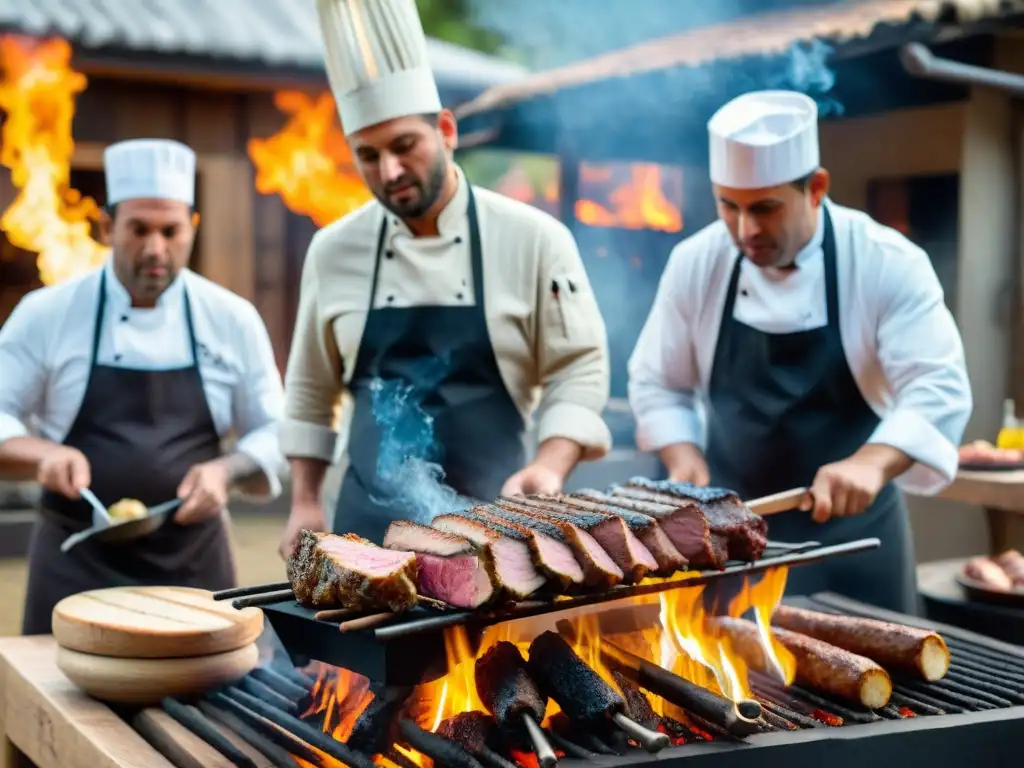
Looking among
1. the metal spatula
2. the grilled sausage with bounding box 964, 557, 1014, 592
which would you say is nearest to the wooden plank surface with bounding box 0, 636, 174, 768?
the metal spatula

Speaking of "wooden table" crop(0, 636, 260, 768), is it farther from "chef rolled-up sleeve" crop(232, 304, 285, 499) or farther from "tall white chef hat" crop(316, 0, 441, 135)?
"tall white chef hat" crop(316, 0, 441, 135)

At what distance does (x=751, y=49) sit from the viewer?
7.74 meters

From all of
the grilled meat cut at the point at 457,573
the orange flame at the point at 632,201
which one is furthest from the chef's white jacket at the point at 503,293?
the orange flame at the point at 632,201

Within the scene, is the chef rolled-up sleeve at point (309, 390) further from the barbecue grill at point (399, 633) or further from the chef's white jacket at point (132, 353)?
the barbecue grill at point (399, 633)

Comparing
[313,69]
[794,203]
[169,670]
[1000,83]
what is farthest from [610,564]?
[313,69]

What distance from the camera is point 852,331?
415 cm

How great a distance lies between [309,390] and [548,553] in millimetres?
1746

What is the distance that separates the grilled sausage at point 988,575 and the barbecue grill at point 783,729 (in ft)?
6.19

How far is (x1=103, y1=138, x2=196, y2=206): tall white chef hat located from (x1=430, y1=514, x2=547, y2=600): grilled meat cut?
2523mm

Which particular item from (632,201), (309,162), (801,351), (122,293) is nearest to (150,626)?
(122,293)

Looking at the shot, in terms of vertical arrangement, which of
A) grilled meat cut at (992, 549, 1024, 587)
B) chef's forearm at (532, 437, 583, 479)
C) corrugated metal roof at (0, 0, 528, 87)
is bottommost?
grilled meat cut at (992, 549, 1024, 587)

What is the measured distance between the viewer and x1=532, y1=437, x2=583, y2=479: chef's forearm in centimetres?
388

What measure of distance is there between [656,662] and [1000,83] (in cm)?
521

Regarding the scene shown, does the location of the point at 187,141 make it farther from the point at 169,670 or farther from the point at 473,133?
the point at 169,670
